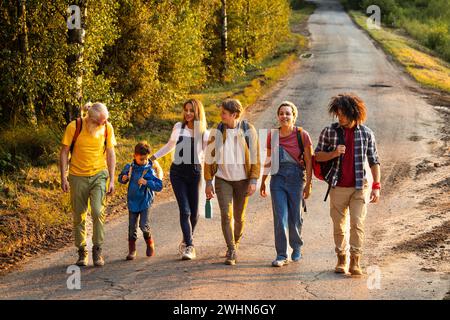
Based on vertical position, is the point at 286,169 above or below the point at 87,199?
above

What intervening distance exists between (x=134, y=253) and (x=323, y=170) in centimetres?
267

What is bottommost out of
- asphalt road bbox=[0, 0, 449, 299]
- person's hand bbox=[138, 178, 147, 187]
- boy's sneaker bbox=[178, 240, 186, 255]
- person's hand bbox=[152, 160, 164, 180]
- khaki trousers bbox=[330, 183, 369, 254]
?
asphalt road bbox=[0, 0, 449, 299]

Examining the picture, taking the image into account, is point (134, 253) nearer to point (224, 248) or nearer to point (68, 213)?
point (224, 248)

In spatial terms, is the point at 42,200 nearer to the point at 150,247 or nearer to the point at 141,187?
the point at 150,247

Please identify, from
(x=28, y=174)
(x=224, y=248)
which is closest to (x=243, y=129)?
(x=224, y=248)

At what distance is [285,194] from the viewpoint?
370 inches

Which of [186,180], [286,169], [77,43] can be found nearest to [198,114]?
[186,180]

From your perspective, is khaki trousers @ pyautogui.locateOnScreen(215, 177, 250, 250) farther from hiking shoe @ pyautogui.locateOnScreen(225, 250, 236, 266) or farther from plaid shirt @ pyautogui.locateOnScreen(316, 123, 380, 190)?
plaid shirt @ pyautogui.locateOnScreen(316, 123, 380, 190)

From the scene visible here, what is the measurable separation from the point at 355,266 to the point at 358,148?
138 centimetres

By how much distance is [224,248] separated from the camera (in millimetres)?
10336

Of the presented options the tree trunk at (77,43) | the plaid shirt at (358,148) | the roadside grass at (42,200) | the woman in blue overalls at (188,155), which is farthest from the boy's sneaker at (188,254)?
the tree trunk at (77,43)

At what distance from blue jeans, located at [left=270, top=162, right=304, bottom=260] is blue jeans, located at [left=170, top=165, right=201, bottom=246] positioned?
97cm

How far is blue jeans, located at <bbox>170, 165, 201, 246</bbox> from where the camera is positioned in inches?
374

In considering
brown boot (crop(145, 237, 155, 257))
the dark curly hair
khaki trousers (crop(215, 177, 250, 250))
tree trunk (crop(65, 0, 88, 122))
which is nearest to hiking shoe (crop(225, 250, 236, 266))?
khaki trousers (crop(215, 177, 250, 250))
